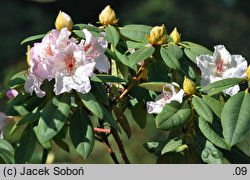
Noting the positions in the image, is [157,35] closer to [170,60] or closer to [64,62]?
[170,60]

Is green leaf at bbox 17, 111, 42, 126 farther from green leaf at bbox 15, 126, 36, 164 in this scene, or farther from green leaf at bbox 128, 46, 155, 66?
green leaf at bbox 128, 46, 155, 66

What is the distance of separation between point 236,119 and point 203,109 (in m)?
0.08

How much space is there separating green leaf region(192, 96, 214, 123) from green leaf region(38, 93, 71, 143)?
0.84 feet

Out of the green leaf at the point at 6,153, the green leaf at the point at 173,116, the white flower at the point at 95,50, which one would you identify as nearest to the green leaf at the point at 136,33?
the white flower at the point at 95,50

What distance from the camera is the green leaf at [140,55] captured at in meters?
1.45

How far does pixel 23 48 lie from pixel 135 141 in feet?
10.5

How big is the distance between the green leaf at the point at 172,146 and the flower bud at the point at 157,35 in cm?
23

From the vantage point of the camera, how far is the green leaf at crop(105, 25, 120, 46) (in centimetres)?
149

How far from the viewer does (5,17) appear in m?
7.11

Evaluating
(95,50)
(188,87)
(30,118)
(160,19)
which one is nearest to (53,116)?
(30,118)

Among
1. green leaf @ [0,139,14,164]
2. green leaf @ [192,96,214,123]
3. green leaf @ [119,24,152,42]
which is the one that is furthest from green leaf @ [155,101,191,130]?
green leaf @ [0,139,14,164]

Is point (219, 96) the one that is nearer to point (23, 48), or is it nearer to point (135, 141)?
point (135, 141)

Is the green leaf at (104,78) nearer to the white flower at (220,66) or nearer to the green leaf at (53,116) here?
the green leaf at (53,116)

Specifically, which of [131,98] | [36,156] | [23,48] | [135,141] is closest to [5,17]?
[23,48]
